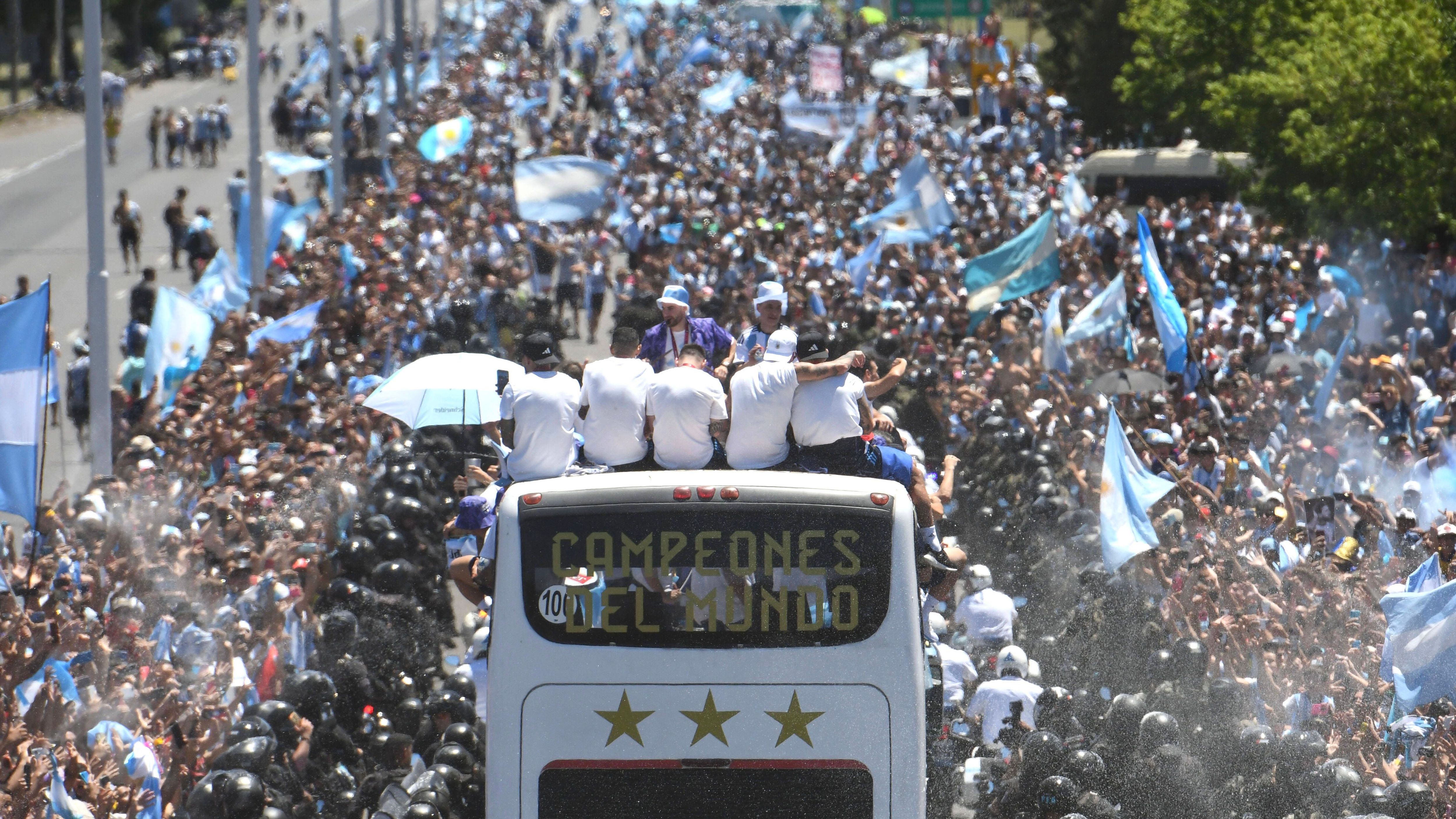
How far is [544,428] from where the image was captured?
9367 mm

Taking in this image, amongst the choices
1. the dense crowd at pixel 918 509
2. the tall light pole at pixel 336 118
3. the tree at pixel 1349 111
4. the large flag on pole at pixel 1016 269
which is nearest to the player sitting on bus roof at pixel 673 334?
the dense crowd at pixel 918 509

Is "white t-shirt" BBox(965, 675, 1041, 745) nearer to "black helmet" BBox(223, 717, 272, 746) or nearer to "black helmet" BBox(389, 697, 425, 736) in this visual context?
"black helmet" BBox(389, 697, 425, 736)

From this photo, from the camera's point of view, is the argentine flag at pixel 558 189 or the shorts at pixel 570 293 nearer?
the argentine flag at pixel 558 189

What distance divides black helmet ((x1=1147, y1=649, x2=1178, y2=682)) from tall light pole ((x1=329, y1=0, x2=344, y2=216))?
26960 millimetres

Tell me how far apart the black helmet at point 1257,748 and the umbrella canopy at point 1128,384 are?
327 inches

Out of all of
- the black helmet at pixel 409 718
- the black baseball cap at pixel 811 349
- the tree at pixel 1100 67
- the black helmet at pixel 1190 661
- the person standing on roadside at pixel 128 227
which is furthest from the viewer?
the tree at pixel 1100 67

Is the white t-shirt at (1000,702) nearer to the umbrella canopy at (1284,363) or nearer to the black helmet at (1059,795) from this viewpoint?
the black helmet at (1059,795)

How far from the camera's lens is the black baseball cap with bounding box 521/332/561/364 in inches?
373

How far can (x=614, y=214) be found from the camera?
115ft

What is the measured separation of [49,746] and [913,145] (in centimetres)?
3143

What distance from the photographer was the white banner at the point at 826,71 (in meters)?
44.8

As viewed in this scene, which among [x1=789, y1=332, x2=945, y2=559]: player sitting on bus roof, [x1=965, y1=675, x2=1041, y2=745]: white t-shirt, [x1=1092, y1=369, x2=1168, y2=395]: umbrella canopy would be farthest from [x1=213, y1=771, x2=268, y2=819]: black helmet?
[x1=1092, y1=369, x2=1168, y2=395]: umbrella canopy

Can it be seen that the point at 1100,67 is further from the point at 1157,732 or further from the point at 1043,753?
the point at 1043,753

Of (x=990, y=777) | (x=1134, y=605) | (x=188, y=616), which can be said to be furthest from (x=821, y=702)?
(x=188, y=616)
